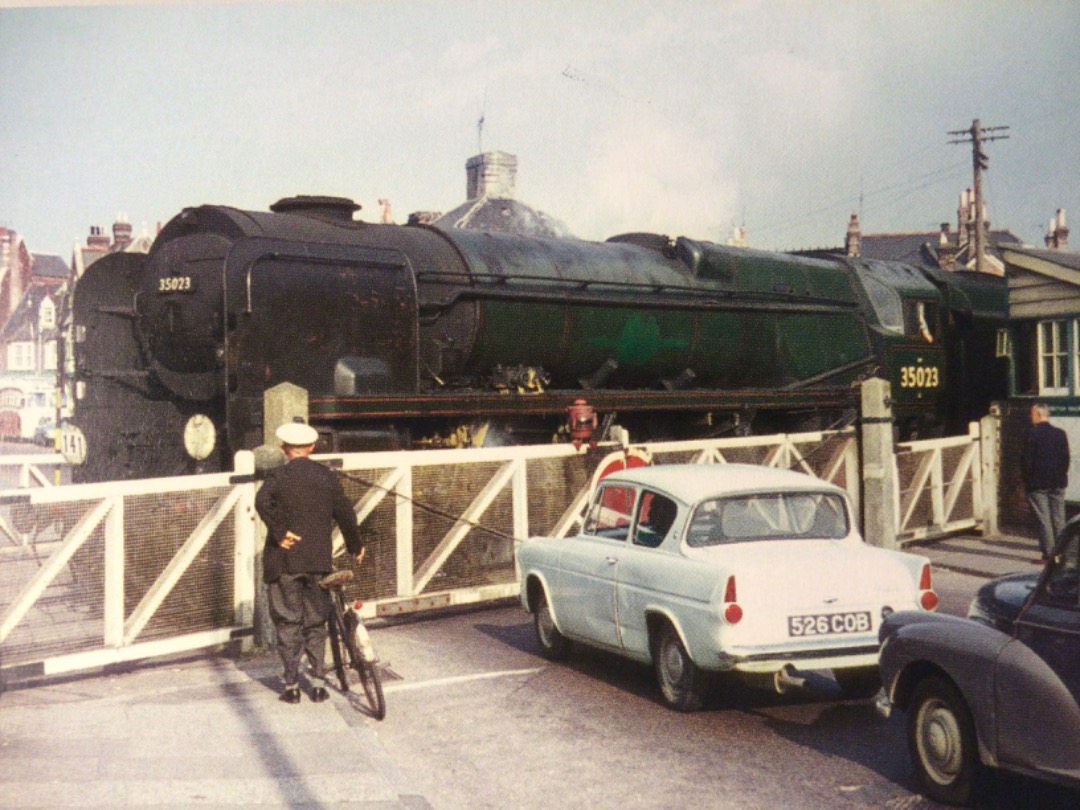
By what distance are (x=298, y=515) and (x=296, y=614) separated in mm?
657

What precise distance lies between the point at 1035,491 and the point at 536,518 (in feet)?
18.7

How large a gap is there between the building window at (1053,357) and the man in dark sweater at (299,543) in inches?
429

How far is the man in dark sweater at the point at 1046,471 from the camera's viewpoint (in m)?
13.1

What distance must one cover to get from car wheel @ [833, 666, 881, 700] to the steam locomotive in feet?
16.3

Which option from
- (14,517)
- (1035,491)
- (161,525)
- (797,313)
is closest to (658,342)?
(797,313)

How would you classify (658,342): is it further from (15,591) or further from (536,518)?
(15,591)

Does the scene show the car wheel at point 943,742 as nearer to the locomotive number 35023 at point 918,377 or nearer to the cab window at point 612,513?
the cab window at point 612,513

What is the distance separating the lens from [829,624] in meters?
7.17

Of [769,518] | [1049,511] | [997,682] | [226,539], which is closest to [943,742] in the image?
[997,682]

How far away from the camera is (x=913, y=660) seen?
5.95 m

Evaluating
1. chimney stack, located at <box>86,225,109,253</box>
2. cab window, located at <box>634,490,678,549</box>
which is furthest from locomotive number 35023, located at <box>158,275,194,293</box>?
chimney stack, located at <box>86,225,109,253</box>

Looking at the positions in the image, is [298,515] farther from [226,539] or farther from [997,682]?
[997,682]

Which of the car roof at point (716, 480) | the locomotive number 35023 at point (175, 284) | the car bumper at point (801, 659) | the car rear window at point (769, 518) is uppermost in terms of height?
the locomotive number 35023 at point (175, 284)

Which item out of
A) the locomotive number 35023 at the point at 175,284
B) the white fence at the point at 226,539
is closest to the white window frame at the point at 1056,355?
the white fence at the point at 226,539
